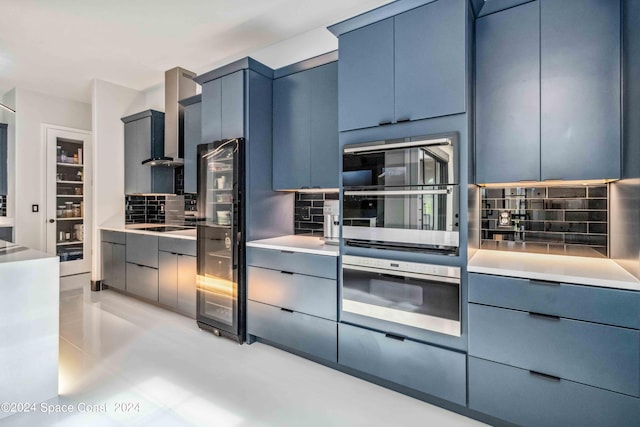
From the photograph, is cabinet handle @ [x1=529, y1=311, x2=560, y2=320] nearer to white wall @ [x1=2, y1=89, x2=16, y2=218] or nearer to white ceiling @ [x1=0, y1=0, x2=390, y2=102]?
white ceiling @ [x1=0, y1=0, x2=390, y2=102]

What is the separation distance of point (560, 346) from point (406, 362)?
31.3 inches

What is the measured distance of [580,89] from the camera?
1.79m

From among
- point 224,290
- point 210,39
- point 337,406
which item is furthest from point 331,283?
point 210,39

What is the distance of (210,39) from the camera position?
10.9ft

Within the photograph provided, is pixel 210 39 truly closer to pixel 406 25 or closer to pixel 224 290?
pixel 406 25

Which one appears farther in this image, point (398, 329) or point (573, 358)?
point (398, 329)

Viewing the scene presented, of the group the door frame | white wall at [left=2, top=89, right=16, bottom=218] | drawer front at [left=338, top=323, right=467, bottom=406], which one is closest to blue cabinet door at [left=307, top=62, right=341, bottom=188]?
drawer front at [left=338, top=323, right=467, bottom=406]

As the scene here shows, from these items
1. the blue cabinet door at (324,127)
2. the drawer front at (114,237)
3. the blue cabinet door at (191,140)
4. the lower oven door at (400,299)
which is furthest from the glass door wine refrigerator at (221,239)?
the drawer front at (114,237)

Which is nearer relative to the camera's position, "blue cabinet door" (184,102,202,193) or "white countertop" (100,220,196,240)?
"white countertop" (100,220,196,240)

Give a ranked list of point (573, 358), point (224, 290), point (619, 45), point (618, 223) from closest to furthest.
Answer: point (573, 358) → point (619, 45) → point (618, 223) → point (224, 290)

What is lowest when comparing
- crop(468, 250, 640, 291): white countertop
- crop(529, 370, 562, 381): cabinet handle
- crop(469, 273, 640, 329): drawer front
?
crop(529, 370, 562, 381): cabinet handle

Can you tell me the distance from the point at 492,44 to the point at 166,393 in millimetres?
2945

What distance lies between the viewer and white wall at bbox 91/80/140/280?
14.2 feet

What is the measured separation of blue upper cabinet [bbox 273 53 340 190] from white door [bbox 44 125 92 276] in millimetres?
3934
